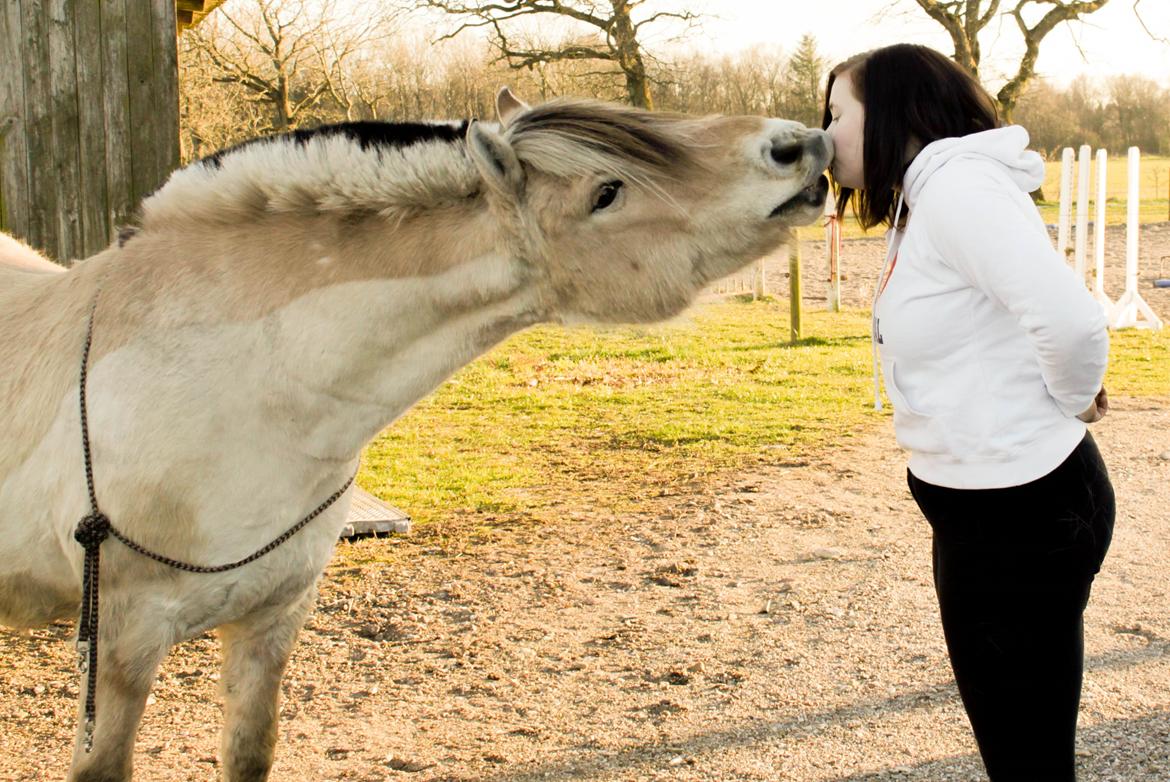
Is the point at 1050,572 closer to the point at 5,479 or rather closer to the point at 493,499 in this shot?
the point at 5,479

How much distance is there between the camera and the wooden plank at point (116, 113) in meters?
4.50

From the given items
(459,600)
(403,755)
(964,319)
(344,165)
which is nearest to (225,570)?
(344,165)

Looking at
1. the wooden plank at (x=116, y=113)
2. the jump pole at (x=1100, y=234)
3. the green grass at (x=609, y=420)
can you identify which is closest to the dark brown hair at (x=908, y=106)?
the green grass at (x=609, y=420)

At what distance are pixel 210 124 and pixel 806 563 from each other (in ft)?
67.2

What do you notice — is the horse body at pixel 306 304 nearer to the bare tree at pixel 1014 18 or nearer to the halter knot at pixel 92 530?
the halter knot at pixel 92 530

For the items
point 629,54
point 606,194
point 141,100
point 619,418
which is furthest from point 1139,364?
point 629,54

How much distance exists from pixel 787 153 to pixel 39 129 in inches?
146

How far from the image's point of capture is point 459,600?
14.5 ft

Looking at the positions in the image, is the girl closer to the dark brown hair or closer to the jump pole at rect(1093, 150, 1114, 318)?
the dark brown hair

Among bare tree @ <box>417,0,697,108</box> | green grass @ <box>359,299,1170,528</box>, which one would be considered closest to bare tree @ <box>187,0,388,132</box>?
bare tree @ <box>417,0,697,108</box>

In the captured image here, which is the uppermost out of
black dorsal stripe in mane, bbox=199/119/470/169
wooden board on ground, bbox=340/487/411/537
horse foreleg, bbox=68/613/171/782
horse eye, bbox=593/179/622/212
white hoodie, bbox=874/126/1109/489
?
black dorsal stripe in mane, bbox=199/119/470/169

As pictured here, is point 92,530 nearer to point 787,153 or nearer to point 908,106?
point 787,153

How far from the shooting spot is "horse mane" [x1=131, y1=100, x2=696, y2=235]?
82.2 inches

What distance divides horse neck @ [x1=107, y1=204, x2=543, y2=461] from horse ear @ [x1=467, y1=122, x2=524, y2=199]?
0.10 meters
